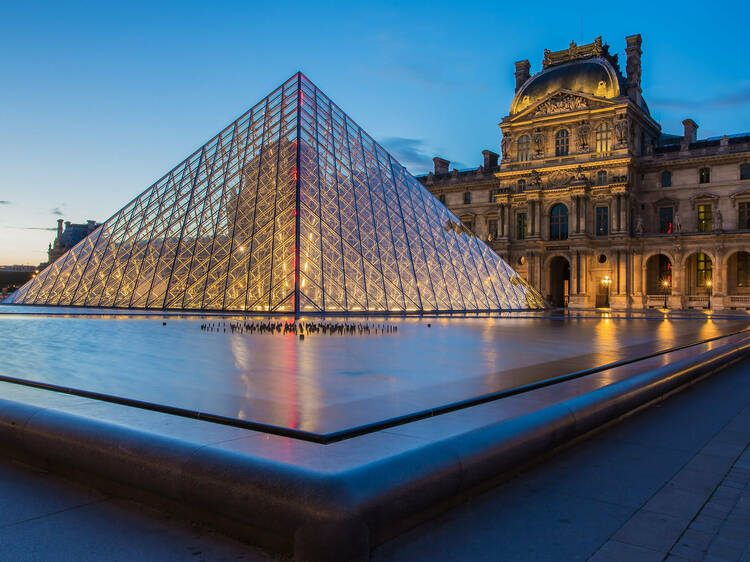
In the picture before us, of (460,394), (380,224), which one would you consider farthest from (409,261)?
(460,394)

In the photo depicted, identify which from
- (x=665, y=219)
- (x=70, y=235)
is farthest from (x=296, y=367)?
(x=70, y=235)

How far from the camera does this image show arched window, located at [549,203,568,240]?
4991cm

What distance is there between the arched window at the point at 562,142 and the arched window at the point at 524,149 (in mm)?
2244

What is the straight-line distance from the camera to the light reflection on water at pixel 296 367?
5148 millimetres

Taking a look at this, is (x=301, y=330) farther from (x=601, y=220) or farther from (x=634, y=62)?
(x=634, y=62)

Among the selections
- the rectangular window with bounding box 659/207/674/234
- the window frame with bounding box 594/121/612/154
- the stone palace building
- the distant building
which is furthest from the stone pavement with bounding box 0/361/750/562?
the distant building

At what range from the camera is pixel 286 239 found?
22031mm

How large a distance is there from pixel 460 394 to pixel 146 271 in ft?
74.6

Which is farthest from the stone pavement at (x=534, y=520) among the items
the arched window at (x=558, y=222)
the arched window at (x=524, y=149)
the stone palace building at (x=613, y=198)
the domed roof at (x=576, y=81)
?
the arched window at (x=524, y=149)

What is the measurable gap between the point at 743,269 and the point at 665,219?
6.54 metres

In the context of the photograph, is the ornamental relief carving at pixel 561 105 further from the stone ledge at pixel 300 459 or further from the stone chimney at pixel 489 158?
the stone ledge at pixel 300 459

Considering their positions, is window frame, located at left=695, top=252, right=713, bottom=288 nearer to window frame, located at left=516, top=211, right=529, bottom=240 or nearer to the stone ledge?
window frame, located at left=516, top=211, right=529, bottom=240

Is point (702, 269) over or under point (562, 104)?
under

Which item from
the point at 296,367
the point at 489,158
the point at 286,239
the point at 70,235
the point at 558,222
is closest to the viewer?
the point at 296,367
